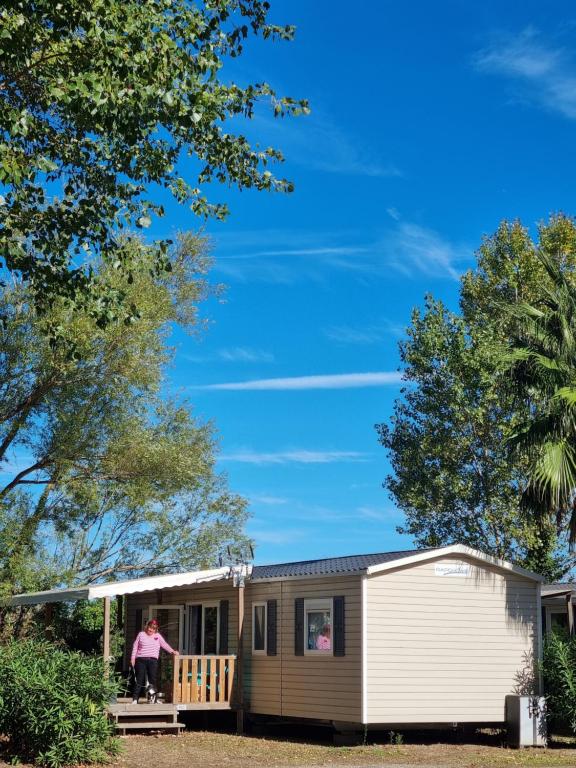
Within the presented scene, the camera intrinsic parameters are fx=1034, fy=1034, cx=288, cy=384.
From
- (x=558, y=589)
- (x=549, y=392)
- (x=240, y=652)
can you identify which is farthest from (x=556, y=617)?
(x=240, y=652)

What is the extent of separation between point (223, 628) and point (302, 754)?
5238 mm

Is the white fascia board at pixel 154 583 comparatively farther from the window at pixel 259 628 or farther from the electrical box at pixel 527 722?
the electrical box at pixel 527 722

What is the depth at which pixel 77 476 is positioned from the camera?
24.4 metres

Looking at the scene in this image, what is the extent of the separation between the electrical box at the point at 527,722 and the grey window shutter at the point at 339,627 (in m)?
3.38

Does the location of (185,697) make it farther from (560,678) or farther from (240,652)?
(560,678)

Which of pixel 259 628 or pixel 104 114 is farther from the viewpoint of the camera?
pixel 259 628

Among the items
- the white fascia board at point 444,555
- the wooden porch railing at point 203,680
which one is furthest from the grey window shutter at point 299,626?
the white fascia board at point 444,555

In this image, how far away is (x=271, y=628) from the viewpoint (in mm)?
20297

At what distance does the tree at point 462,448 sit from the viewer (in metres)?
30.2

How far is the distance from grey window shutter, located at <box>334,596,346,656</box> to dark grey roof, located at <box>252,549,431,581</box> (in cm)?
58

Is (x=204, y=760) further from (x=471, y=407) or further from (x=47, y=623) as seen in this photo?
(x=471, y=407)

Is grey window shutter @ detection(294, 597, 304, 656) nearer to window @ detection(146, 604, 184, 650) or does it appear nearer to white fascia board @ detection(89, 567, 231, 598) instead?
white fascia board @ detection(89, 567, 231, 598)

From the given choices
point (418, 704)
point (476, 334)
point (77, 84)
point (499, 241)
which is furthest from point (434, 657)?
point (499, 241)

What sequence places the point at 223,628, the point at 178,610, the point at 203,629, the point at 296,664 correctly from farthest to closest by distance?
the point at 178,610 < the point at 203,629 < the point at 223,628 < the point at 296,664
